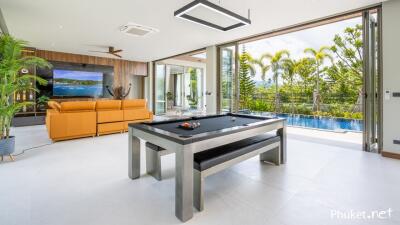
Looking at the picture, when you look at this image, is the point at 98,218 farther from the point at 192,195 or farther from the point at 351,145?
the point at 351,145

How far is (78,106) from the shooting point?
4.68 metres

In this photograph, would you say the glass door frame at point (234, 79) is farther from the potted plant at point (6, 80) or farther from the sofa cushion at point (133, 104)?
the potted plant at point (6, 80)

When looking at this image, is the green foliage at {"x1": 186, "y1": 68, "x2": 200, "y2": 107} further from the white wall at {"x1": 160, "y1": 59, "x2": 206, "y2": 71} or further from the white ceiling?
the white ceiling

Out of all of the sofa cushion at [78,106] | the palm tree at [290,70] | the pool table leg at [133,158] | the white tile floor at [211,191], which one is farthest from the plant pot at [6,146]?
the palm tree at [290,70]

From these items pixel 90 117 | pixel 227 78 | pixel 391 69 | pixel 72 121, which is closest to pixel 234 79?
pixel 227 78

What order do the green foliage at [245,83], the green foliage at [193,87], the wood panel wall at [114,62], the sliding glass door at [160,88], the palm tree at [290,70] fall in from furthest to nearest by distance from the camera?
the green foliage at [193,87], the sliding glass door at [160,88], the green foliage at [245,83], the palm tree at [290,70], the wood panel wall at [114,62]

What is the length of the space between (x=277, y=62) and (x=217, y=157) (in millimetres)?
7743

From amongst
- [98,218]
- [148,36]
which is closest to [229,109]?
[148,36]

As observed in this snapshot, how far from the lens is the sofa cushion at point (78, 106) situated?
452 centimetres

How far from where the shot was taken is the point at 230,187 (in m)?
2.38

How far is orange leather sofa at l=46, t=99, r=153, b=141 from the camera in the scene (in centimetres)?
445

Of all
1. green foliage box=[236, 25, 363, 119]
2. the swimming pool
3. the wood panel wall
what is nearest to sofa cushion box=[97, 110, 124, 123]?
the wood panel wall

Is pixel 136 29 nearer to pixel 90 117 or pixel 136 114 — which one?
pixel 136 114

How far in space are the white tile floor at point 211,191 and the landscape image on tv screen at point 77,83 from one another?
5424 mm
